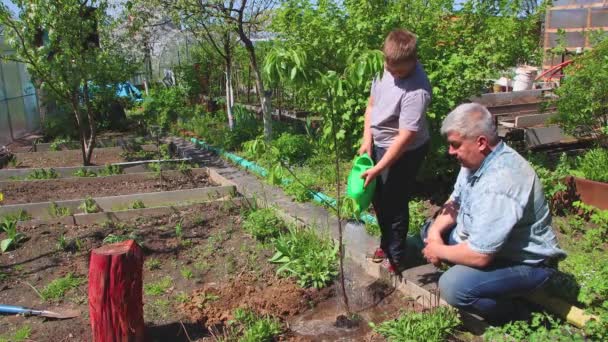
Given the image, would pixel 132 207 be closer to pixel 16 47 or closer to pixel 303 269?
pixel 303 269

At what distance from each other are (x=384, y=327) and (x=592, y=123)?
12.5 feet

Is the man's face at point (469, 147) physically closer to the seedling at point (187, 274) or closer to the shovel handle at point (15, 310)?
the seedling at point (187, 274)

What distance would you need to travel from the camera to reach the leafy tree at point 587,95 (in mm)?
4988

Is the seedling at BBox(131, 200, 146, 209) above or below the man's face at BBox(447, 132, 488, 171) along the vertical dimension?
below

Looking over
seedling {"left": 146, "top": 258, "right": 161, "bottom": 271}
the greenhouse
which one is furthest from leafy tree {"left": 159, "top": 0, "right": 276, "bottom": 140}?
seedling {"left": 146, "top": 258, "right": 161, "bottom": 271}

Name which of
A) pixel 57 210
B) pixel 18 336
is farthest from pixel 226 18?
pixel 18 336

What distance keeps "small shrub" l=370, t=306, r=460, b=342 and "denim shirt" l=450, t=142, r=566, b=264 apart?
520 millimetres

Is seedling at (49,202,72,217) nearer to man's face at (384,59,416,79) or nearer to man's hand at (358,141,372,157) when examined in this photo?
man's hand at (358,141,372,157)

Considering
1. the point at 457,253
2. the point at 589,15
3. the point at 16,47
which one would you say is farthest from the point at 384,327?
the point at 589,15

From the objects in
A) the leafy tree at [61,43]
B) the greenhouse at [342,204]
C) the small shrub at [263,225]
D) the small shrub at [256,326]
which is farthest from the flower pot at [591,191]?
the leafy tree at [61,43]

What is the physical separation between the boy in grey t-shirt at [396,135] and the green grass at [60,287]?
238cm

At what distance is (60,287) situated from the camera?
3.84 m

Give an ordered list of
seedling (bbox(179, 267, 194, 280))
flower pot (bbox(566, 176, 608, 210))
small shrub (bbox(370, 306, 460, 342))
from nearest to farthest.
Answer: small shrub (bbox(370, 306, 460, 342)) → seedling (bbox(179, 267, 194, 280)) → flower pot (bbox(566, 176, 608, 210))

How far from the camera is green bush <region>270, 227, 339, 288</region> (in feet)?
12.4
